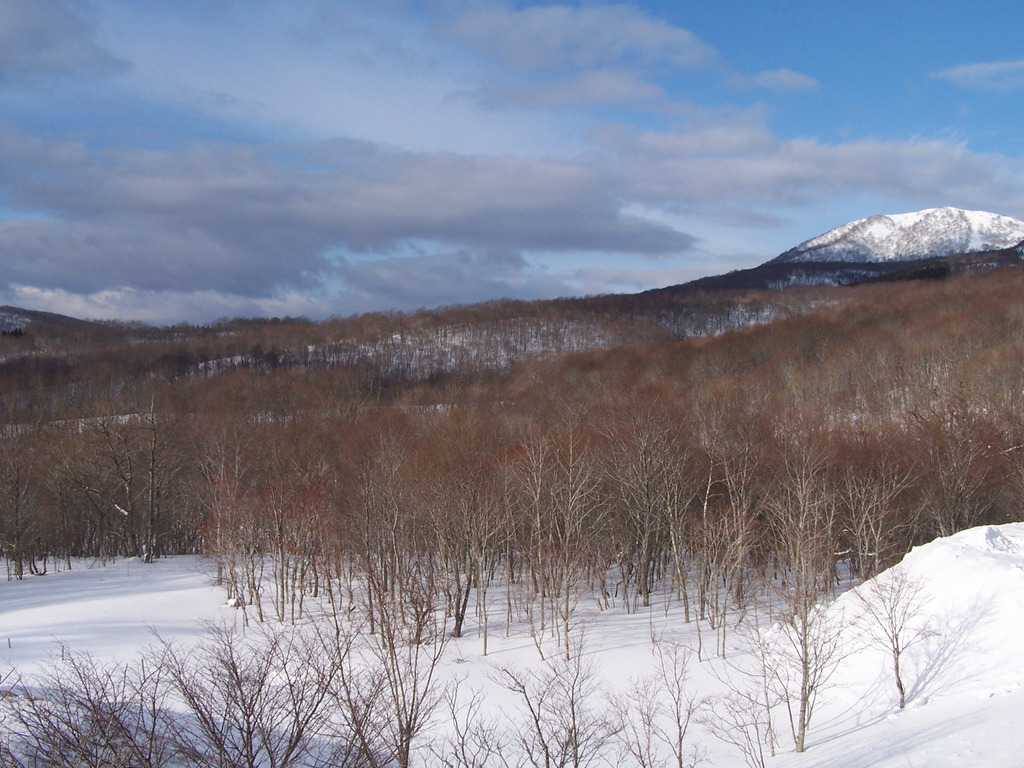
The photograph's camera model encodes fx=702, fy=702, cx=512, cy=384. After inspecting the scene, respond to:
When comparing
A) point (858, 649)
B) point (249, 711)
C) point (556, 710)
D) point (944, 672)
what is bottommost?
point (858, 649)

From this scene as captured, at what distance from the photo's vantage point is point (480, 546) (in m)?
35.2

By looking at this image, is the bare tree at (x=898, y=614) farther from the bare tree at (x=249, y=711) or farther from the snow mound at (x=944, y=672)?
the bare tree at (x=249, y=711)

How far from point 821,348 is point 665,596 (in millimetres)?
73659

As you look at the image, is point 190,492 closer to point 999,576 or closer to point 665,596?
point 665,596

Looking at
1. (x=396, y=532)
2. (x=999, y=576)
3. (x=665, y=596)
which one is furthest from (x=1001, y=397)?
(x=396, y=532)

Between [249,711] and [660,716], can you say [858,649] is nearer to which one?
[660,716]

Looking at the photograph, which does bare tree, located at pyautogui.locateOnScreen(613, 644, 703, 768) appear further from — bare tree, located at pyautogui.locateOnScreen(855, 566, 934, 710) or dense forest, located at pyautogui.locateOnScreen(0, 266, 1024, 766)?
bare tree, located at pyautogui.locateOnScreen(855, 566, 934, 710)

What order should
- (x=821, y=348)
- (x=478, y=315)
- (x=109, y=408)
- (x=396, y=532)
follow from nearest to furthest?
1. (x=396, y=532)
2. (x=109, y=408)
3. (x=821, y=348)
4. (x=478, y=315)

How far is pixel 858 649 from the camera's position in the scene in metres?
23.5

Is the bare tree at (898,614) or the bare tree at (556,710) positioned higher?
the bare tree at (898,614)

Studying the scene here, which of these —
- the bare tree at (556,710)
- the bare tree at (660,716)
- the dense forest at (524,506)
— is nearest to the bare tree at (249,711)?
the dense forest at (524,506)

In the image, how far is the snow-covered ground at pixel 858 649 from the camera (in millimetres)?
17281

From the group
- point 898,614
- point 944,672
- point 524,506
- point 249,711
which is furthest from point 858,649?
point 249,711

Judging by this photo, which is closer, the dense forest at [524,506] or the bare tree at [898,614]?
the dense forest at [524,506]
